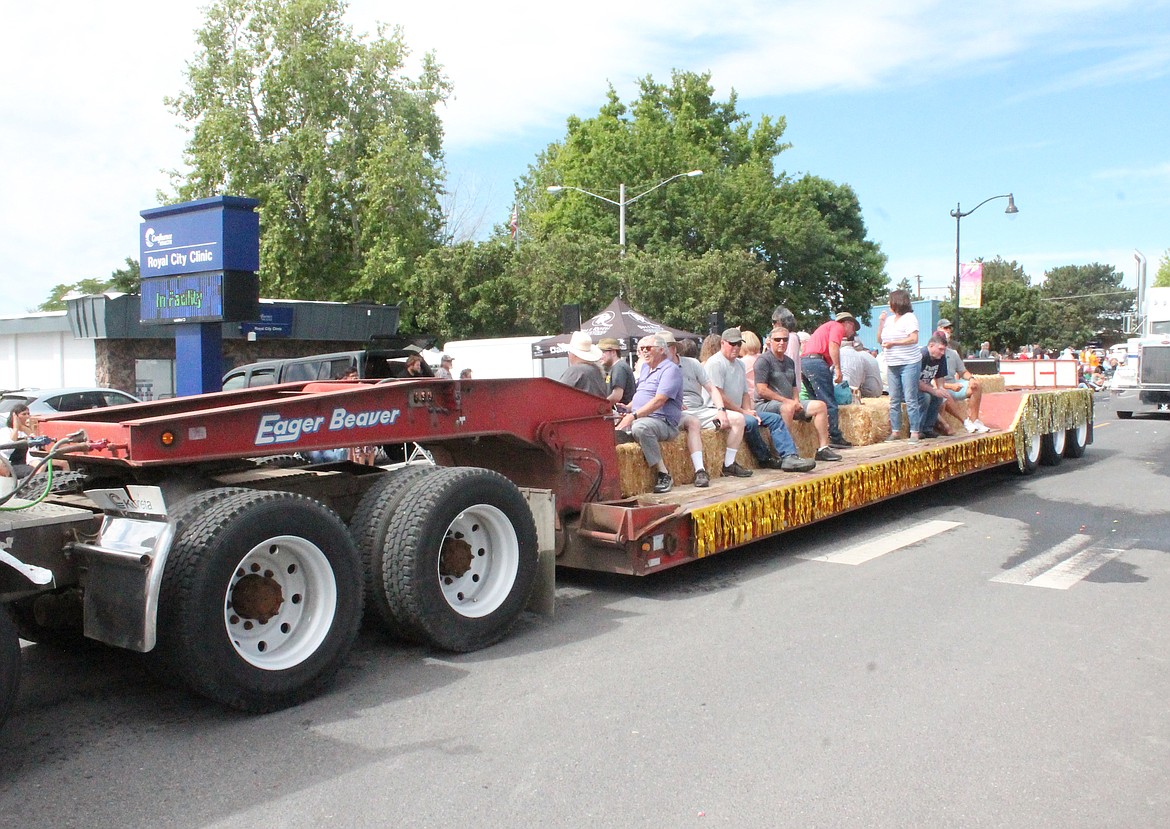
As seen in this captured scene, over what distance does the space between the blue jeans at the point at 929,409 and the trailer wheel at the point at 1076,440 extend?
4.43 meters

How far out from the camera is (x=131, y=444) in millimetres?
4586

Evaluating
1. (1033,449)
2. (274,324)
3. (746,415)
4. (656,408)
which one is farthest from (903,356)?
(274,324)

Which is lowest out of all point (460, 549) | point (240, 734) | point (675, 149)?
point (240, 734)

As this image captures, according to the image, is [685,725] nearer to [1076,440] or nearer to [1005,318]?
[1076,440]

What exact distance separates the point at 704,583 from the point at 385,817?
407cm

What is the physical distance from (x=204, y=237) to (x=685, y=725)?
10.2 meters

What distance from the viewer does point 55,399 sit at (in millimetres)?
14922

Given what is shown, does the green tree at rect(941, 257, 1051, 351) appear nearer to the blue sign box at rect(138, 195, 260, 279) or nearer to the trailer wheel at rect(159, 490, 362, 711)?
the blue sign box at rect(138, 195, 260, 279)

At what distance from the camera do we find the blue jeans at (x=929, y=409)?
11414 millimetres

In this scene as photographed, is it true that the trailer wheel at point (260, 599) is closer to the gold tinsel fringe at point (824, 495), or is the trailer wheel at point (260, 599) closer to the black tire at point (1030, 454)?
the gold tinsel fringe at point (824, 495)

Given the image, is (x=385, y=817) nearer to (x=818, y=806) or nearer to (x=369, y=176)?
(x=818, y=806)

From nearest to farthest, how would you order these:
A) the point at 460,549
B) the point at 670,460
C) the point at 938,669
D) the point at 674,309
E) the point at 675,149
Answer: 1. the point at 938,669
2. the point at 460,549
3. the point at 670,460
4. the point at 674,309
5. the point at 675,149

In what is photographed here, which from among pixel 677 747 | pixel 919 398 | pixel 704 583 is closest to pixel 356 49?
pixel 919 398

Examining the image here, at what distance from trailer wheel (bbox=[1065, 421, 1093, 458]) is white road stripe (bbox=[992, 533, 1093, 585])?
21.7 feet
